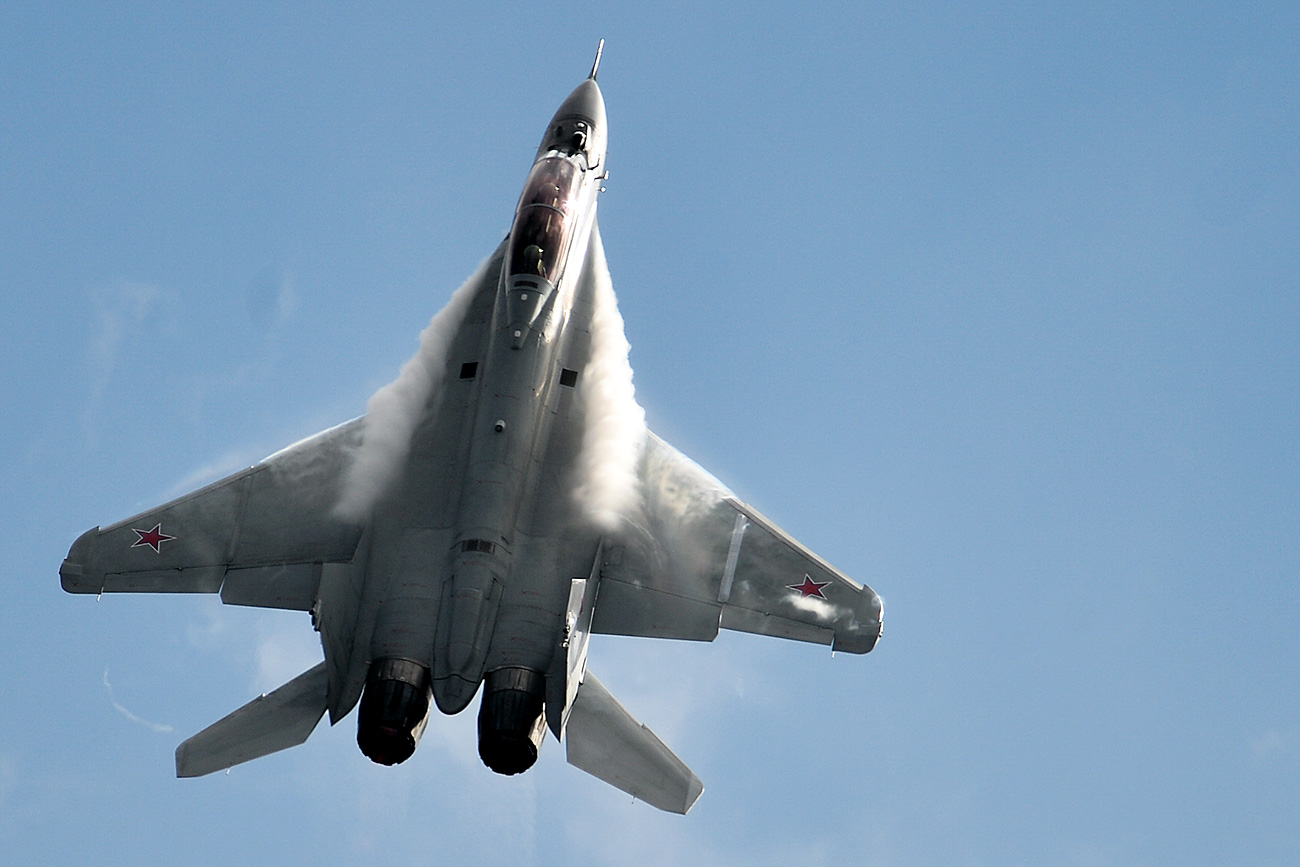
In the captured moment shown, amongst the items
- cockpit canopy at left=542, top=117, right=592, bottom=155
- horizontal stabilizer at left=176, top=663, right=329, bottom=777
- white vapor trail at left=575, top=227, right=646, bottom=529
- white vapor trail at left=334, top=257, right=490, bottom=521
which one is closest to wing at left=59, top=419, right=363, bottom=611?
white vapor trail at left=334, top=257, right=490, bottom=521

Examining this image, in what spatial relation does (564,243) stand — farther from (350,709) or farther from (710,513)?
(350,709)

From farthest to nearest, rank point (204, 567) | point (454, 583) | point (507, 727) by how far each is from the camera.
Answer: point (204, 567)
point (454, 583)
point (507, 727)

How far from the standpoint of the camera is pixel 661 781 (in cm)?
1523

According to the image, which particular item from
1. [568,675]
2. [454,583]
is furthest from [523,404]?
[568,675]

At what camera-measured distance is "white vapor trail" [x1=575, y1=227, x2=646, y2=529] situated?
17.0 m

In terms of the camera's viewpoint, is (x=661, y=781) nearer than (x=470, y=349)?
Yes

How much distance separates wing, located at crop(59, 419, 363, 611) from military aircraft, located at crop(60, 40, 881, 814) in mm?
28

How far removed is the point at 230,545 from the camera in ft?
56.4

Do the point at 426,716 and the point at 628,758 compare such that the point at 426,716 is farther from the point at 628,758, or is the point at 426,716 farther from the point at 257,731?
the point at 628,758

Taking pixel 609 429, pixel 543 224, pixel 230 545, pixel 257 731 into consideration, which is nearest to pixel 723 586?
pixel 609 429

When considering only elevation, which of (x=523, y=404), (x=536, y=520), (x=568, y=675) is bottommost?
(x=568, y=675)

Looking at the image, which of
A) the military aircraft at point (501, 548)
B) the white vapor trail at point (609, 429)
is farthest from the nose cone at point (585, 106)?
the white vapor trail at point (609, 429)

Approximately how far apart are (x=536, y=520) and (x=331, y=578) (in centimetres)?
254

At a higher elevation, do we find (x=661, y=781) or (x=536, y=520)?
(x=536, y=520)
